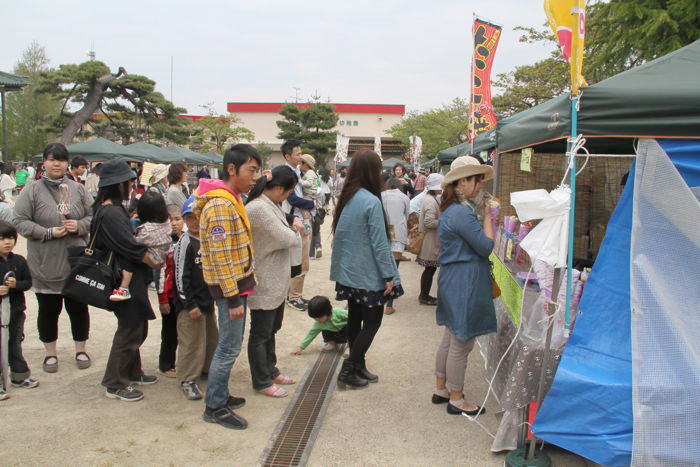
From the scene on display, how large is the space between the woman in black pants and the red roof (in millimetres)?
65248

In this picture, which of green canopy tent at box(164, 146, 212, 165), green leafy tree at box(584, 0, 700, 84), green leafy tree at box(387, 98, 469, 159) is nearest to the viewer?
green leafy tree at box(584, 0, 700, 84)

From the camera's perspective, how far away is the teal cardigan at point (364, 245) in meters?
3.41

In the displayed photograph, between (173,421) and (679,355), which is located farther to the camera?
(173,421)

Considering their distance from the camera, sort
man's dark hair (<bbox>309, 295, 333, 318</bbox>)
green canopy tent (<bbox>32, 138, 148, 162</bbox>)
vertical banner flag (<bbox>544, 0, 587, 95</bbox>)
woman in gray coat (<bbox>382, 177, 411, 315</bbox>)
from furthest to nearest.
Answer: green canopy tent (<bbox>32, 138, 148, 162</bbox>)
woman in gray coat (<bbox>382, 177, 411, 315</bbox>)
man's dark hair (<bbox>309, 295, 333, 318</bbox>)
vertical banner flag (<bbox>544, 0, 587, 95</bbox>)

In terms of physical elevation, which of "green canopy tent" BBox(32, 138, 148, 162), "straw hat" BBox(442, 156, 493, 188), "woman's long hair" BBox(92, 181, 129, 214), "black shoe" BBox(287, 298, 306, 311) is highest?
"green canopy tent" BBox(32, 138, 148, 162)

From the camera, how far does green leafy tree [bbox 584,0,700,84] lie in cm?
664

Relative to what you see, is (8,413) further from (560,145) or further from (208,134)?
(208,134)

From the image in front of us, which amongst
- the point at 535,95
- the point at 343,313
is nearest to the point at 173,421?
the point at 343,313

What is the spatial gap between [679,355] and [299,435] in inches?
88.4

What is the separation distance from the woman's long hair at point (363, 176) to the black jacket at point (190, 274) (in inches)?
44.4

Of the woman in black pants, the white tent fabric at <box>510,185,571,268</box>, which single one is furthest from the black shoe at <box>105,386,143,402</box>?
the white tent fabric at <box>510,185,571,268</box>

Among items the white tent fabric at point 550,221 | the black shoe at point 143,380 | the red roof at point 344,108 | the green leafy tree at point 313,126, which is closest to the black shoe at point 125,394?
the black shoe at point 143,380

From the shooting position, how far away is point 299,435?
10.0 ft

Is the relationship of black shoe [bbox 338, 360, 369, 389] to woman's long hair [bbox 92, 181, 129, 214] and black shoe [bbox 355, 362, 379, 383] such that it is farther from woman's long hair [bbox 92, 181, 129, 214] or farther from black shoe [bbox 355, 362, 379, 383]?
woman's long hair [bbox 92, 181, 129, 214]
